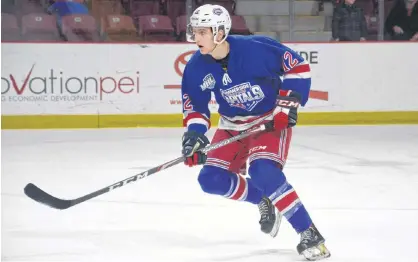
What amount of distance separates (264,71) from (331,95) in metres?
4.47

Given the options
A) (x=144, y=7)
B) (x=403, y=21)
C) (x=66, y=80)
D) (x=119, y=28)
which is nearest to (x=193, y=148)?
(x=66, y=80)

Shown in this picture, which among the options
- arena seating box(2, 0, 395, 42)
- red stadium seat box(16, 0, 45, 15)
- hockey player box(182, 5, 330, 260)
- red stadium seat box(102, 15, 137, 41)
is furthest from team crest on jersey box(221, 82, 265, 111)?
red stadium seat box(16, 0, 45, 15)

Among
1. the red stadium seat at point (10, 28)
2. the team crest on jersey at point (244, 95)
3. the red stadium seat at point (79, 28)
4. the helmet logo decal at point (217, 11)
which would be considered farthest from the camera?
the red stadium seat at point (79, 28)

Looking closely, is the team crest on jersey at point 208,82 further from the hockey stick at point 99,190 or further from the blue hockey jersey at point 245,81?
the hockey stick at point 99,190

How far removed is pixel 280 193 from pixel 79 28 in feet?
16.0

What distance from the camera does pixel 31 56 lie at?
24.6 ft

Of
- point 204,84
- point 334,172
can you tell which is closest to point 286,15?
point 334,172

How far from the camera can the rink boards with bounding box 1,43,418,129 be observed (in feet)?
24.5

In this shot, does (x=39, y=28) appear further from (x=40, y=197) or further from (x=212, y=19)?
(x=212, y=19)

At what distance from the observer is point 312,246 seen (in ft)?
10.6

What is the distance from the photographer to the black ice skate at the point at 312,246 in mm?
3219

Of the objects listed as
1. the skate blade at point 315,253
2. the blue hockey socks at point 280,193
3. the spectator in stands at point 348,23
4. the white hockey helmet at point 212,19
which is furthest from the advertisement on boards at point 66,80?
the skate blade at point 315,253

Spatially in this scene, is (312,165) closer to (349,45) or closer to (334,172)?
(334,172)

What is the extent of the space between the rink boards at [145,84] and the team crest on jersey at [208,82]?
4047mm
